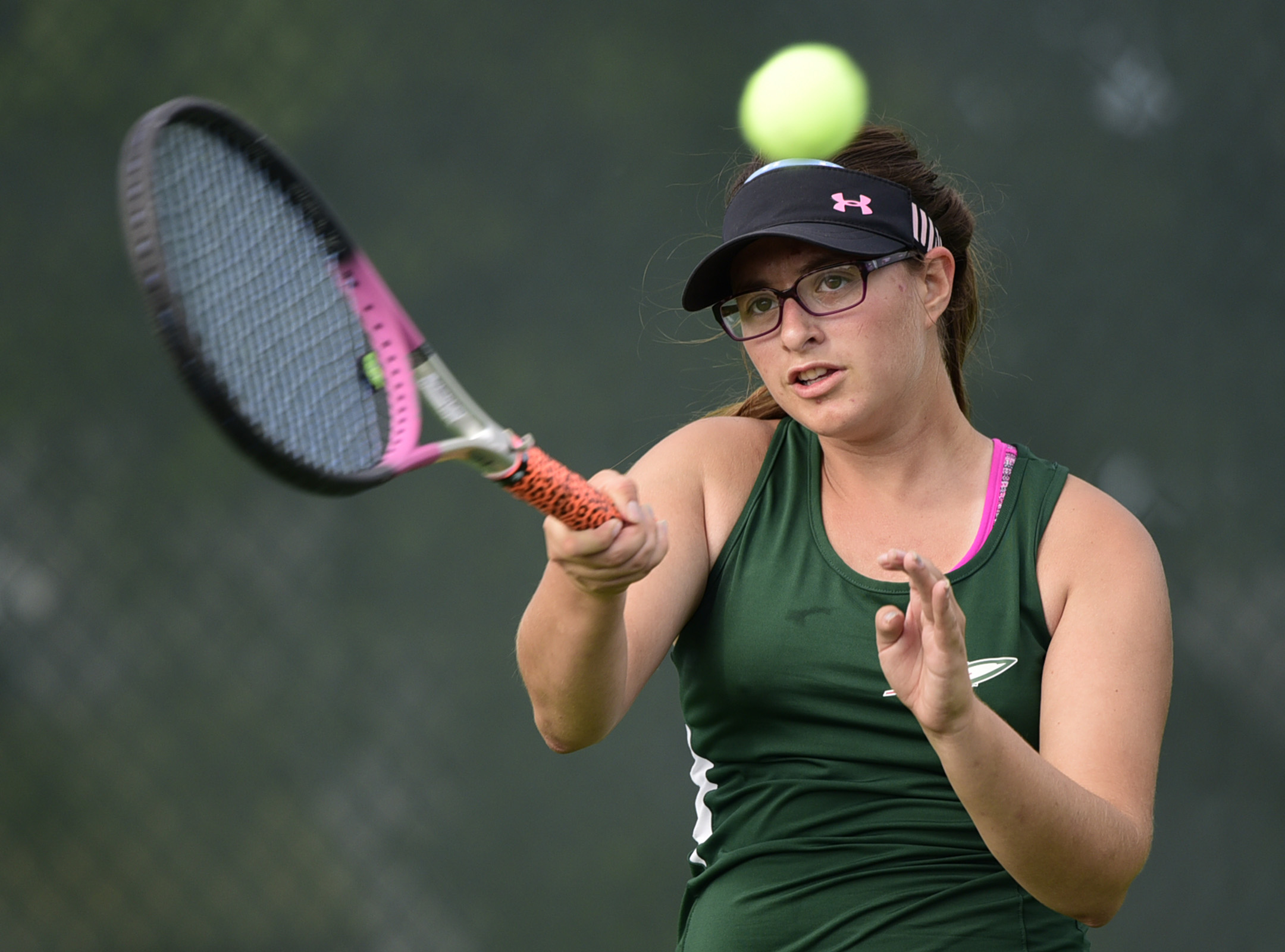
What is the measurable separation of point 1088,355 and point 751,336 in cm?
149

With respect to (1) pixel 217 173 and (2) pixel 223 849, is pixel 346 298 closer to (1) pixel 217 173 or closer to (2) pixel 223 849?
(1) pixel 217 173

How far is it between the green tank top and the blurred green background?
1206 mm

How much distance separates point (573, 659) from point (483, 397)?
1506 millimetres

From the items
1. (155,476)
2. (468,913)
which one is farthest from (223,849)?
(155,476)

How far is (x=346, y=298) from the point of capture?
1.26 m

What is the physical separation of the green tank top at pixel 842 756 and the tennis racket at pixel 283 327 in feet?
1.40

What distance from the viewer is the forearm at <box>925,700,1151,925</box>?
1239 mm

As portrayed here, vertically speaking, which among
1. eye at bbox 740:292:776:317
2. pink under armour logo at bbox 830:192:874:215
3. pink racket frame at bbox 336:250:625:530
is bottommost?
pink racket frame at bbox 336:250:625:530

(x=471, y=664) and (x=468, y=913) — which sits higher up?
(x=471, y=664)

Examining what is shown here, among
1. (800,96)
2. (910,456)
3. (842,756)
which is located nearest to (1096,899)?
(842,756)

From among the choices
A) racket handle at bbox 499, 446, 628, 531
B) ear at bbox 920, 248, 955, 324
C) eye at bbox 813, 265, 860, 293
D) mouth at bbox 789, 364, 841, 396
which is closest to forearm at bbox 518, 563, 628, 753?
racket handle at bbox 499, 446, 628, 531

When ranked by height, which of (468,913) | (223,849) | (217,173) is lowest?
(468,913)

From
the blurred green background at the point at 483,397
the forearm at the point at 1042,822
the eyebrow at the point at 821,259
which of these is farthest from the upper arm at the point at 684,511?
the blurred green background at the point at 483,397

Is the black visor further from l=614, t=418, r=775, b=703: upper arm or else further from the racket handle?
the racket handle
